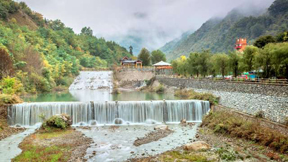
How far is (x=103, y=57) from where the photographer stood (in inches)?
4343

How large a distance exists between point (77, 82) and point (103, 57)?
52294 millimetres

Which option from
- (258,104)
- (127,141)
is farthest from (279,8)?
(127,141)

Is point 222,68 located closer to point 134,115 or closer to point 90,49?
point 134,115

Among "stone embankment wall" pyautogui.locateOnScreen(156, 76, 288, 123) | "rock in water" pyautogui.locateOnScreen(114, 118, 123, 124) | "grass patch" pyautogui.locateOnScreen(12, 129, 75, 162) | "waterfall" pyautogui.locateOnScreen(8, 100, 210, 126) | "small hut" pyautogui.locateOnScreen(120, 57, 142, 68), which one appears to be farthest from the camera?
"small hut" pyautogui.locateOnScreen(120, 57, 142, 68)

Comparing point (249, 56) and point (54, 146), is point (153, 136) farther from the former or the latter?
point (249, 56)

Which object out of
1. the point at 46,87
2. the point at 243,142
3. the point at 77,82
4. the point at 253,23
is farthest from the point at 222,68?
the point at 253,23

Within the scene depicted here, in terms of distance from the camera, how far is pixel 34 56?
48.0 m

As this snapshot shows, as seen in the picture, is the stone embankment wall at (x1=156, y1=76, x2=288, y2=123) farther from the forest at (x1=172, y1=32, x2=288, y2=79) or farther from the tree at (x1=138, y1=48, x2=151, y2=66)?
the tree at (x1=138, y1=48, x2=151, y2=66)

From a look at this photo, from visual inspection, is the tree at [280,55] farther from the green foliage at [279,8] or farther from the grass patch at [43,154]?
the green foliage at [279,8]

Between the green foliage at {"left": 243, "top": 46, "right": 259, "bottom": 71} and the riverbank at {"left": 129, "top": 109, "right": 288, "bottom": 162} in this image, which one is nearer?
the riverbank at {"left": 129, "top": 109, "right": 288, "bottom": 162}

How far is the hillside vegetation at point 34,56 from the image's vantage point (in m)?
39.2

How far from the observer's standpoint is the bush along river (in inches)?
562

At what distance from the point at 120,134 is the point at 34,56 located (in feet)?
117

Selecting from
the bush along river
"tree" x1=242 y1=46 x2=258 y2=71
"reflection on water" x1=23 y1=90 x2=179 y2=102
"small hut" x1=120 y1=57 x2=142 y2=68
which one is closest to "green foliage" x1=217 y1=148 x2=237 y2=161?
the bush along river
